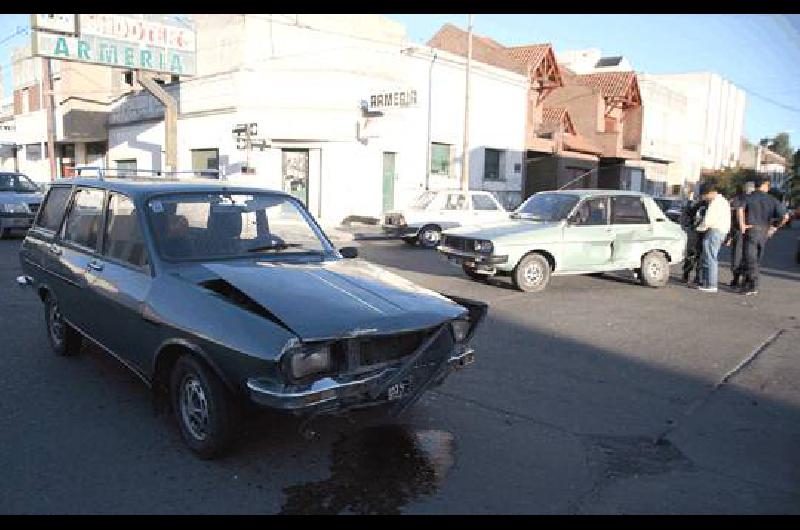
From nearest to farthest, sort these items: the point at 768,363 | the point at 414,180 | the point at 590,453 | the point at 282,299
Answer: the point at 282,299, the point at 590,453, the point at 768,363, the point at 414,180

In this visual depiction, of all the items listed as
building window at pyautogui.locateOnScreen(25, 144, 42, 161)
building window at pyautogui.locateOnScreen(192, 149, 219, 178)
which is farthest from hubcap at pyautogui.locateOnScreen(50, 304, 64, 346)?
building window at pyautogui.locateOnScreen(25, 144, 42, 161)

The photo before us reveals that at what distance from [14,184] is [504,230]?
13360mm

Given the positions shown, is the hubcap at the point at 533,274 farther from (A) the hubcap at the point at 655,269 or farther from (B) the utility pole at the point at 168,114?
(B) the utility pole at the point at 168,114

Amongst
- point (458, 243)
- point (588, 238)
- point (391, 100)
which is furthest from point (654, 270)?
point (391, 100)

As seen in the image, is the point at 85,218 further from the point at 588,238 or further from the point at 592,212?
the point at 592,212

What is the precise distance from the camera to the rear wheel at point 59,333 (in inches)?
224

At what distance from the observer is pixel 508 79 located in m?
29.4

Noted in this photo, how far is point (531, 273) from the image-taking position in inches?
400

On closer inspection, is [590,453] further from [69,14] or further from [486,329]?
[69,14]

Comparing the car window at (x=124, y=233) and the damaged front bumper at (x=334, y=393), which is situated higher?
the car window at (x=124, y=233)

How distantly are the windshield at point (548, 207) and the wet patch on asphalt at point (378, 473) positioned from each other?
685 cm

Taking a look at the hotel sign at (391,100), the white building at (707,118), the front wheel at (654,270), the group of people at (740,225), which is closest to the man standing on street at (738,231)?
the group of people at (740,225)

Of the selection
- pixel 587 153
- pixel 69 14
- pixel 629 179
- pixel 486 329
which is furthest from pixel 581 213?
pixel 629 179
